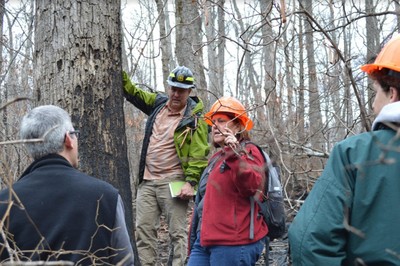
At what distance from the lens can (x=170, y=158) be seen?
5.56 m

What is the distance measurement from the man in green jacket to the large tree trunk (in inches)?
59.3

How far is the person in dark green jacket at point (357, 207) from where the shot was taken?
7.04 ft

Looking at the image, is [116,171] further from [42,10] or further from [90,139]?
[42,10]

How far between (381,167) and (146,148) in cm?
367

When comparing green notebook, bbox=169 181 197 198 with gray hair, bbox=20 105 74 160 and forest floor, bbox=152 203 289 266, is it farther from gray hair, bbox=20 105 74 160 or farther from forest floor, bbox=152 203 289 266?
gray hair, bbox=20 105 74 160

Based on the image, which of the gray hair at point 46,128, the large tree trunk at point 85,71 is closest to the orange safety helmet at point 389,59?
the gray hair at point 46,128

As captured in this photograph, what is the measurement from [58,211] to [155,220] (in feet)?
10.3

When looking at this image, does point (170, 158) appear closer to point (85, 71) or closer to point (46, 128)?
point (85, 71)

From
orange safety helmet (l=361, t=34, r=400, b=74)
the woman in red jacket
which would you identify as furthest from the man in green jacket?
orange safety helmet (l=361, t=34, r=400, b=74)

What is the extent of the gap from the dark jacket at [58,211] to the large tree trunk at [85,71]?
1064 mm

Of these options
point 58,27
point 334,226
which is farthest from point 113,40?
point 334,226

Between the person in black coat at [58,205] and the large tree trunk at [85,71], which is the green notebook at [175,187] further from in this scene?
the person in black coat at [58,205]

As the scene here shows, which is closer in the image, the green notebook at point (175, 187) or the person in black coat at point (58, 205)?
the person in black coat at point (58, 205)

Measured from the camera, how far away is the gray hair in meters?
2.69
